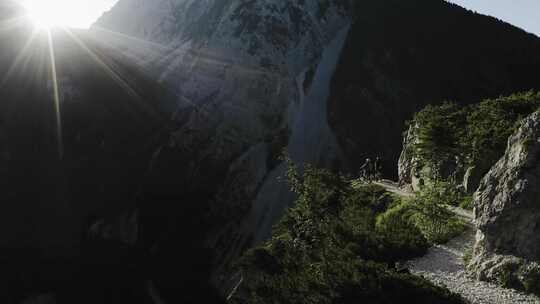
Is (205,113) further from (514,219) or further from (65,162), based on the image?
(514,219)

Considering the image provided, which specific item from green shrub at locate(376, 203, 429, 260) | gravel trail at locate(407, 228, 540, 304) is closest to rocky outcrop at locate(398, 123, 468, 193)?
green shrub at locate(376, 203, 429, 260)

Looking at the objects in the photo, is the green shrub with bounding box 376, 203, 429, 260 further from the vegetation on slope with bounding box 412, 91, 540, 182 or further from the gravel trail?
the vegetation on slope with bounding box 412, 91, 540, 182

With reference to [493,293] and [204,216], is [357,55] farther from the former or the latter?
[493,293]

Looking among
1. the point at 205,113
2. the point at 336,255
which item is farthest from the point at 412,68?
the point at 336,255

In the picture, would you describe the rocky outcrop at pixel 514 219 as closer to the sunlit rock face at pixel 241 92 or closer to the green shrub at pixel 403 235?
the green shrub at pixel 403 235

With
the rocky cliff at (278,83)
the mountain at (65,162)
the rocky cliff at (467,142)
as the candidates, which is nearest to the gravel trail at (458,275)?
the rocky cliff at (467,142)
